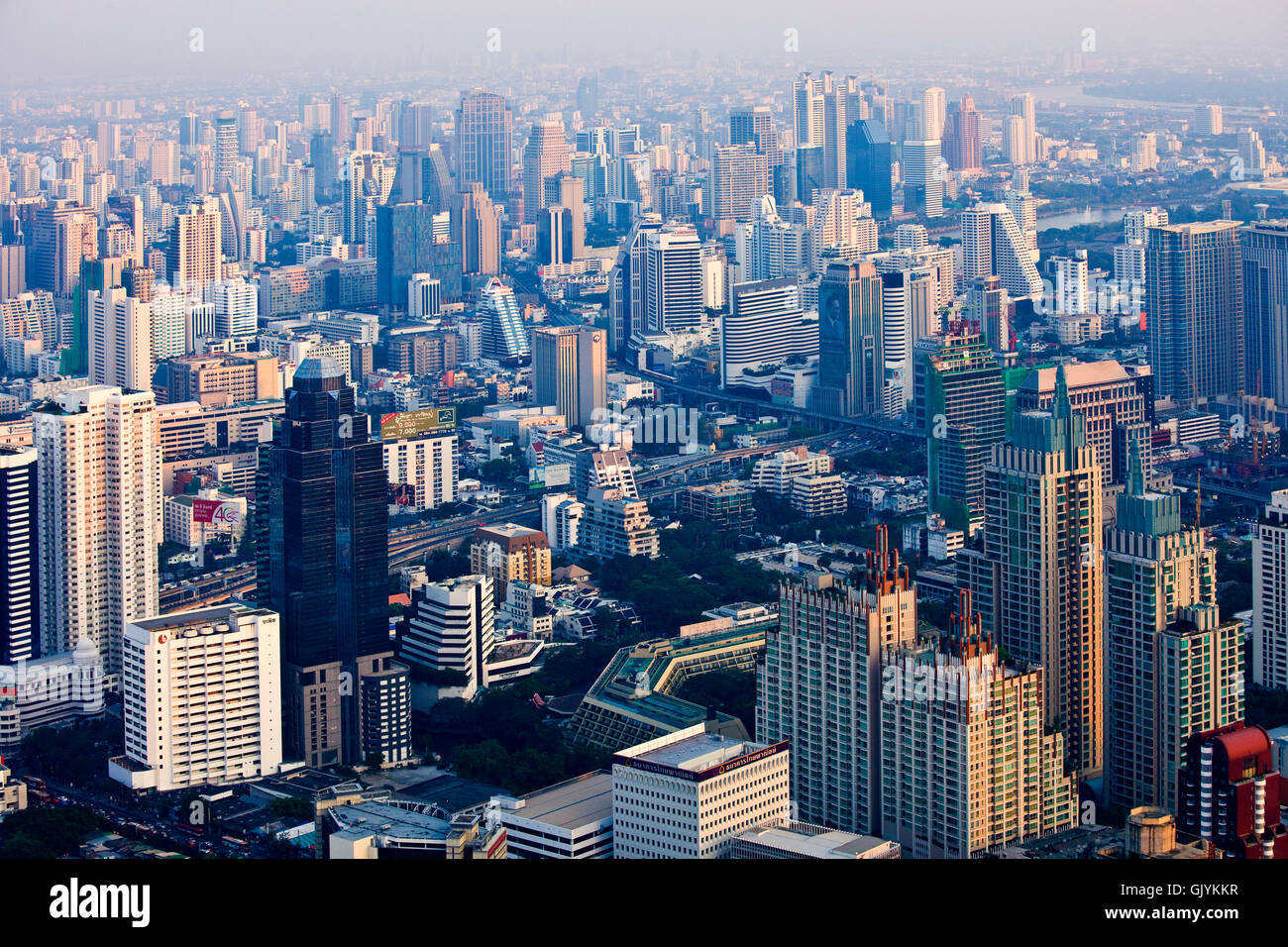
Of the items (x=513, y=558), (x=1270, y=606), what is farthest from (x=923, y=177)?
(x=1270, y=606)

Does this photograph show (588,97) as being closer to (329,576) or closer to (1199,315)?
(1199,315)

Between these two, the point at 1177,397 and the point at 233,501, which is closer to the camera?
the point at 233,501

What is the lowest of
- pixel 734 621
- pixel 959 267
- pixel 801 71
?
pixel 734 621

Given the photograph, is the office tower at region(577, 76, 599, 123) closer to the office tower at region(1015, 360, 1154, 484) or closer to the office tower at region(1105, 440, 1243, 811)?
the office tower at region(1015, 360, 1154, 484)

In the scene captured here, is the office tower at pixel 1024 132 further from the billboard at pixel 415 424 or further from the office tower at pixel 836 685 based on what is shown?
the office tower at pixel 836 685

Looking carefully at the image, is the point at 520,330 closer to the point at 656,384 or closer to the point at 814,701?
the point at 656,384

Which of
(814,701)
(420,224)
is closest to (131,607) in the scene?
(814,701)
